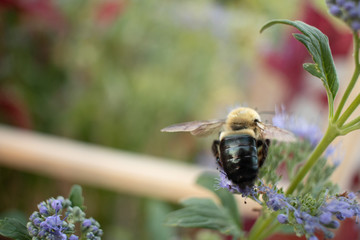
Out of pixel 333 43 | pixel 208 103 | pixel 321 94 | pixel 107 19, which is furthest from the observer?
pixel 208 103

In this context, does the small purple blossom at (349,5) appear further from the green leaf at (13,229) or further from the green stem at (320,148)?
the green leaf at (13,229)

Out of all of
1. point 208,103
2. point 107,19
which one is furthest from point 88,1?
point 208,103

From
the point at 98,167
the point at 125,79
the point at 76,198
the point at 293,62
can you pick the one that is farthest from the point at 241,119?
the point at 125,79

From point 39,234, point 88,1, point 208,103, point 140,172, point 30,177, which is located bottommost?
point 39,234

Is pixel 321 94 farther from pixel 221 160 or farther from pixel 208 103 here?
pixel 221 160

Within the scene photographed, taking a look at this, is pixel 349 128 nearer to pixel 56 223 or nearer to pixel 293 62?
pixel 56 223

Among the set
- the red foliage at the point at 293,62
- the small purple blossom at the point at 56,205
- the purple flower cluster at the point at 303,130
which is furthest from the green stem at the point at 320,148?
the red foliage at the point at 293,62
